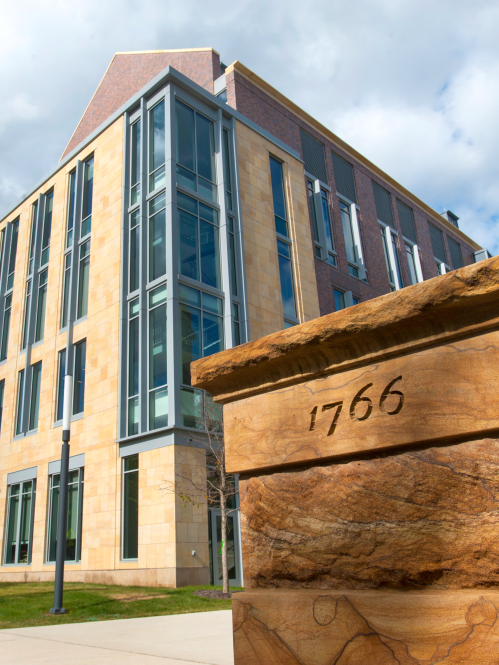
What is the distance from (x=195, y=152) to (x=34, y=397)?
12133 millimetres

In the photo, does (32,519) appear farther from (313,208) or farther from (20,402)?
(313,208)

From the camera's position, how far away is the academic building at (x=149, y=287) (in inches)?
683

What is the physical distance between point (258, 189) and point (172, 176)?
4.74 meters

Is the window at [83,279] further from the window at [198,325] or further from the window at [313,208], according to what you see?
the window at [313,208]

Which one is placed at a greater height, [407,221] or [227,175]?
[407,221]

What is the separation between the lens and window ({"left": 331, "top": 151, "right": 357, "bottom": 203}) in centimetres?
3062

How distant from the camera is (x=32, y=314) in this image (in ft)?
82.6

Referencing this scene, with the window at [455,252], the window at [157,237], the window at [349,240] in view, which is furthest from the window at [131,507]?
the window at [455,252]

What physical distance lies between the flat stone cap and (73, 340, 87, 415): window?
61.5 feet

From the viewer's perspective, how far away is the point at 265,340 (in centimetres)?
292

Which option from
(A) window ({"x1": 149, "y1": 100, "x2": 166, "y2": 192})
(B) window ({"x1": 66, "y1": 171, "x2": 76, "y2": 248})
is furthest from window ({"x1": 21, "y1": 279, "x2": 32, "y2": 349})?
(A) window ({"x1": 149, "y1": 100, "x2": 166, "y2": 192})

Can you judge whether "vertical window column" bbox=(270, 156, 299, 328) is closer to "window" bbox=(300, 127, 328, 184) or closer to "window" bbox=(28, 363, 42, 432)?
"window" bbox=(300, 127, 328, 184)

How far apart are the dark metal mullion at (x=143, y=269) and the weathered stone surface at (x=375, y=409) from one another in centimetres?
1521

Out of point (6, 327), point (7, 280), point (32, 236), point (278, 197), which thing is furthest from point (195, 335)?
point (7, 280)
